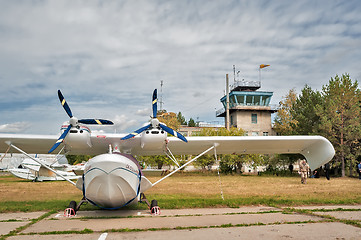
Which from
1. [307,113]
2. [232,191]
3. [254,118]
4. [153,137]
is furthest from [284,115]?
[153,137]

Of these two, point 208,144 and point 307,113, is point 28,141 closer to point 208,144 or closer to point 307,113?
point 208,144

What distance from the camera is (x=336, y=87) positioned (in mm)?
28078

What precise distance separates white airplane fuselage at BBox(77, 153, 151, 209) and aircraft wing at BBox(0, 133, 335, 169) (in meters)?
2.52

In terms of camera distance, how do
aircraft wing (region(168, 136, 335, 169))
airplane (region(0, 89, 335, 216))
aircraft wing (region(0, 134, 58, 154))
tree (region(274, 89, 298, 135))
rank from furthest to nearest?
tree (region(274, 89, 298, 135)) → aircraft wing (region(168, 136, 335, 169)) → aircraft wing (region(0, 134, 58, 154)) → airplane (region(0, 89, 335, 216))

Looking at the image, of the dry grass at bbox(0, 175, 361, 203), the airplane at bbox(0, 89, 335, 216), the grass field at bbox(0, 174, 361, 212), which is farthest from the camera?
the dry grass at bbox(0, 175, 361, 203)

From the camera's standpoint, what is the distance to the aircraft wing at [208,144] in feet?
31.6

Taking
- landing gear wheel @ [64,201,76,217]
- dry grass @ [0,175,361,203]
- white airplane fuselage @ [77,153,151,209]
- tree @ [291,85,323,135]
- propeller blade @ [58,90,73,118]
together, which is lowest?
dry grass @ [0,175,361,203]

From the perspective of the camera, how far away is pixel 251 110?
1821 inches

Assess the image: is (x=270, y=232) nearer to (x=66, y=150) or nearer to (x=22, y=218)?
(x=22, y=218)

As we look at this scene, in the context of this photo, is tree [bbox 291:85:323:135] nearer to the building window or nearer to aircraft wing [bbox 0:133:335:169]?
the building window

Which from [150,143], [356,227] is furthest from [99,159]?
[356,227]

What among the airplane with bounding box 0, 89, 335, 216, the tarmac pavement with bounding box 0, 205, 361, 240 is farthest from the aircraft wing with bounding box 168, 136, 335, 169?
the tarmac pavement with bounding box 0, 205, 361, 240

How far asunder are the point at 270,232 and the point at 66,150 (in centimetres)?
713

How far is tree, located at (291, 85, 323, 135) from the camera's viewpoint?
98.4 ft
